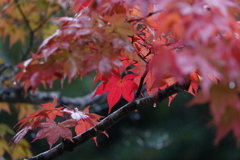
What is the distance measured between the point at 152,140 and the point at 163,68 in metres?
2.09

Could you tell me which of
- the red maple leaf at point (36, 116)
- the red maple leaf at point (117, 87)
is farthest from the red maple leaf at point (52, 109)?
the red maple leaf at point (117, 87)

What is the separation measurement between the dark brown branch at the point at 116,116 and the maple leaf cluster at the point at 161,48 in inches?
1.9

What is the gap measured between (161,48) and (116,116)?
12.6 inches

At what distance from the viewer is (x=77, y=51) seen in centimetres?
45

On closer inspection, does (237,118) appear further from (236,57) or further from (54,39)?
(54,39)

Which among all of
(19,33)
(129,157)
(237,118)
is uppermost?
(237,118)

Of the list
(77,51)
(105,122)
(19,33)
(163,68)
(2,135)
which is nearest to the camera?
(163,68)

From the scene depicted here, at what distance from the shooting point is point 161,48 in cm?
36

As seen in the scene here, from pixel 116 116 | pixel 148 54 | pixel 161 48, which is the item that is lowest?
pixel 116 116

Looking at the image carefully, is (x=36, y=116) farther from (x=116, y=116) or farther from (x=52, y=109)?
(x=116, y=116)

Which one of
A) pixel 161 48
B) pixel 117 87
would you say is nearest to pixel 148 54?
pixel 117 87

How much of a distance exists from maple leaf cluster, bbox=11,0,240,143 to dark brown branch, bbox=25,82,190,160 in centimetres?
5

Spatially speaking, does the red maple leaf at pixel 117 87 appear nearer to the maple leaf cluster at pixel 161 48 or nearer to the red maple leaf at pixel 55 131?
the maple leaf cluster at pixel 161 48

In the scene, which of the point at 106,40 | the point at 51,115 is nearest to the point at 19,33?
the point at 51,115
